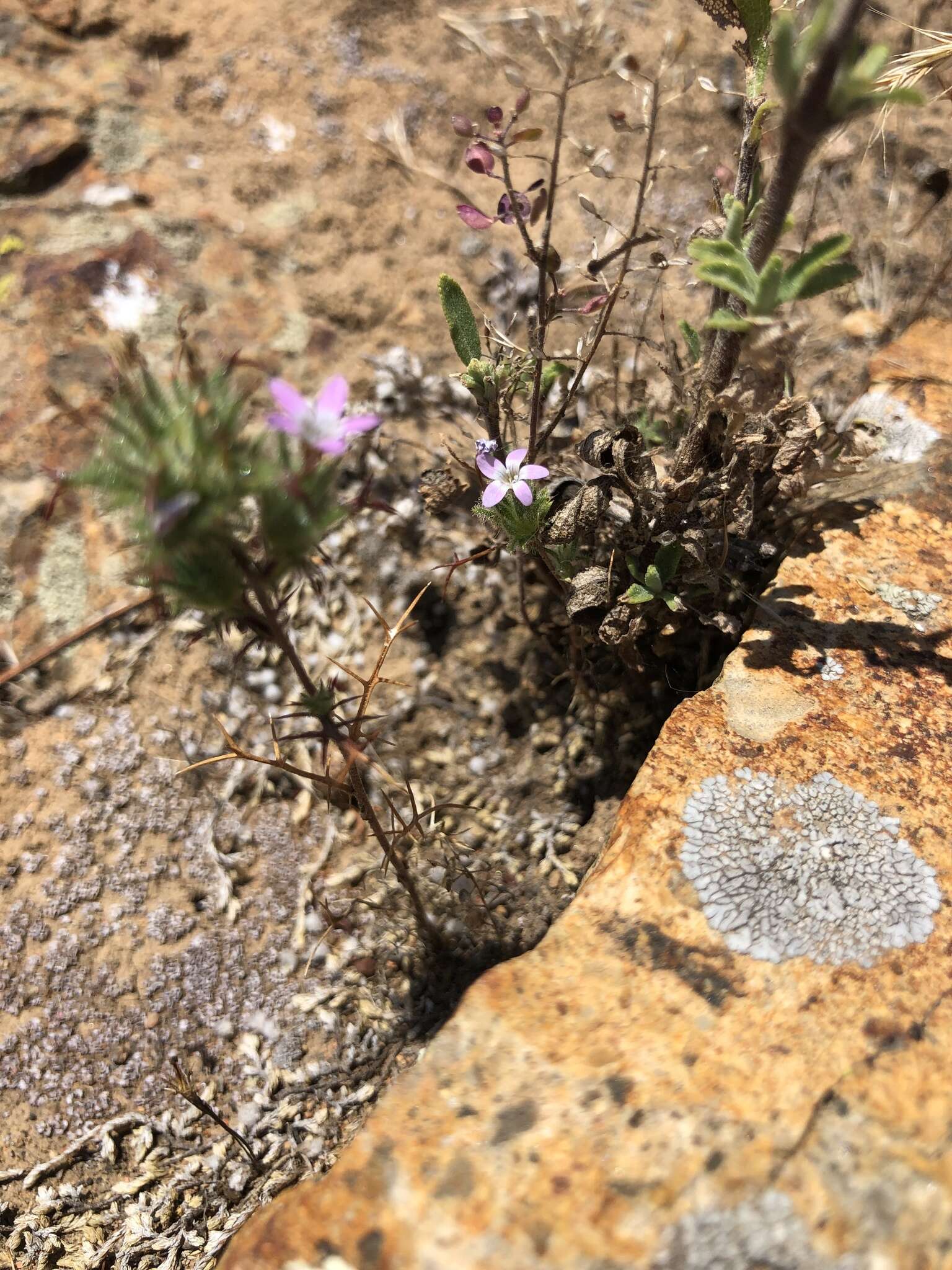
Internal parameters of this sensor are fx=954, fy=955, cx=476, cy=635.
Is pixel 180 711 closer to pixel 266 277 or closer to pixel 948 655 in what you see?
pixel 266 277

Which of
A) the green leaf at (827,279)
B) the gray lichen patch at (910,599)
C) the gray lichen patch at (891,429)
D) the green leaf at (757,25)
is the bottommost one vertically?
the gray lichen patch at (910,599)

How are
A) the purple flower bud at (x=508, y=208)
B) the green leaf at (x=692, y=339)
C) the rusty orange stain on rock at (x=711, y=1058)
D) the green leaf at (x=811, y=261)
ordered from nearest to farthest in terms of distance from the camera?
1. the rusty orange stain on rock at (x=711, y=1058)
2. the green leaf at (x=811, y=261)
3. the purple flower bud at (x=508, y=208)
4. the green leaf at (x=692, y=339)

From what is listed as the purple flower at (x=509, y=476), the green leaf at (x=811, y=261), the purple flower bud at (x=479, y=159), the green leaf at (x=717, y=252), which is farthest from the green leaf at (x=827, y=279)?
the purple flower bud at (x=479, y=159)

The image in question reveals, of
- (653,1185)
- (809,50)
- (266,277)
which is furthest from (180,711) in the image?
(809,50)

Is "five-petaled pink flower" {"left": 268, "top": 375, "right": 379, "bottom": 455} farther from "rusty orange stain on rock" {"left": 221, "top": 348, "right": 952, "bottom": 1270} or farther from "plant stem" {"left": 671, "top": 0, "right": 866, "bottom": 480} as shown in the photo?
"rusty orange stain on rock" {"left": 221, "top": 348, "right": 952, "bottom": 1270}

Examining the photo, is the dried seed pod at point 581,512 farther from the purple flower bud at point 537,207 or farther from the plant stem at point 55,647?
the plant stem at point 55,647

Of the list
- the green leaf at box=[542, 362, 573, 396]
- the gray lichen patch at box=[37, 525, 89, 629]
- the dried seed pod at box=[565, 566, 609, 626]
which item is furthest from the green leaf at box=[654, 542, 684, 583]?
the gray lichen patch at box=[37, 525, 89, 629]
